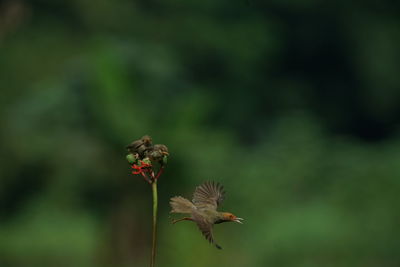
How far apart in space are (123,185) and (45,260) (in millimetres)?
1317

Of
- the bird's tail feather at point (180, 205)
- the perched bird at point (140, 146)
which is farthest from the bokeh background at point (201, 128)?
the bird's tail feather at point (180, 205)

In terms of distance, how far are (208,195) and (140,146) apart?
0.13 meters

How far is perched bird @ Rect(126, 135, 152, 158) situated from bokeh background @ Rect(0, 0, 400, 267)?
5292 millimetres

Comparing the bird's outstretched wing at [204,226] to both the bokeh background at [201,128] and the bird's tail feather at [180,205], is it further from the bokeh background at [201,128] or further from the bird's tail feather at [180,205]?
the bokeh background at [201,128]

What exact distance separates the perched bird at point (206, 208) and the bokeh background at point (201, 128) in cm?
532

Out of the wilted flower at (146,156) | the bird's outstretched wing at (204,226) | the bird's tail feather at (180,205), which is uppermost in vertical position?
the wilted flower at (146,156)

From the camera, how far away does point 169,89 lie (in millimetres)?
11367

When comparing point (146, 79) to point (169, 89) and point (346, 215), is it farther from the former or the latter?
point (346, 215)

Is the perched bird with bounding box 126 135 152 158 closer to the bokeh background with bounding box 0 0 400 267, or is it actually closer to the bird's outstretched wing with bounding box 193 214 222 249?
the bird's outstretched wing with bounding box 193 214 222 249

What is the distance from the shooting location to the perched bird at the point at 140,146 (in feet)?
5.61

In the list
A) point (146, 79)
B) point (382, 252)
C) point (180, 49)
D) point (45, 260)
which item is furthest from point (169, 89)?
point (180, 49)

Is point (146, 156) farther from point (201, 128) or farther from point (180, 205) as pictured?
point (201, 128)

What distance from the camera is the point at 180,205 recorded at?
1.59 meters

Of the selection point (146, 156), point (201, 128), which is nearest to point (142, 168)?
point (146, 156)
